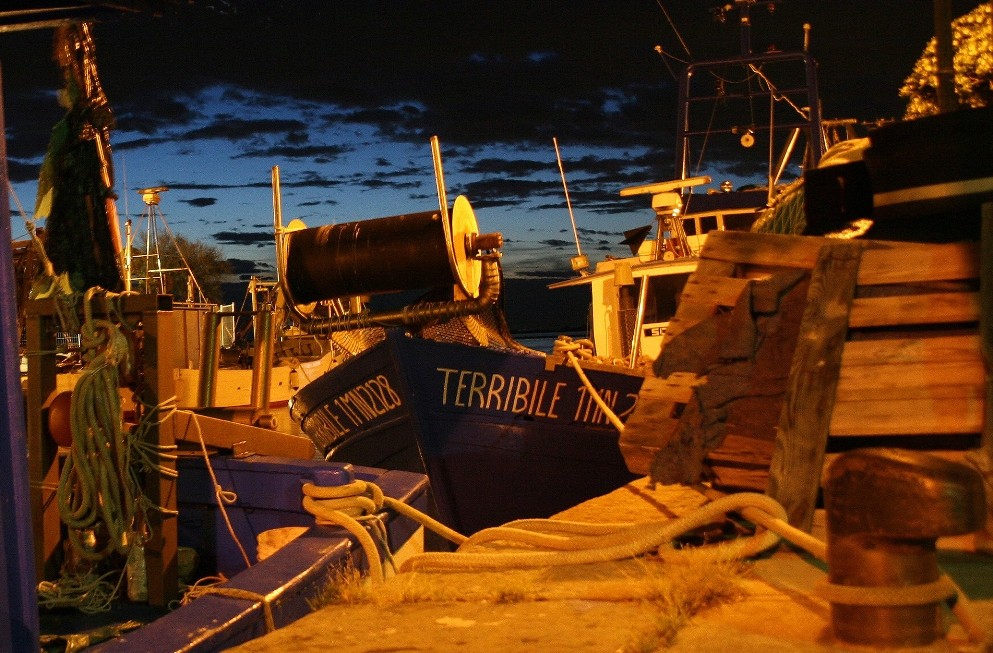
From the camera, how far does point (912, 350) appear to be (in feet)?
15.1

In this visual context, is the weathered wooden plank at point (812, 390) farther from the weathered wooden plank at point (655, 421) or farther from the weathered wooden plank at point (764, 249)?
the weathered wooden plank at point (655, 421)

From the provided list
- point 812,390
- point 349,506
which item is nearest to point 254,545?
point 349,506

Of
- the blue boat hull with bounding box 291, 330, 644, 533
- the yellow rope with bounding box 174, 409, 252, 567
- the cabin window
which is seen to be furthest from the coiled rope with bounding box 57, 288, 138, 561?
the cabin window

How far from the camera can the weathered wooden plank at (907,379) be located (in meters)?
4.46

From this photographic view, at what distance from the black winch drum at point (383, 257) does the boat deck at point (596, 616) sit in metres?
3.61

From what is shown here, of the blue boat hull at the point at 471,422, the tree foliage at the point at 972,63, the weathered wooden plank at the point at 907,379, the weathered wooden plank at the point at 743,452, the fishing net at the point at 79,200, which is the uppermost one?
the tree foliage at the point at 972,63

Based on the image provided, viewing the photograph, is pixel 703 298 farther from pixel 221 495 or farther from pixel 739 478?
pixel 221 495

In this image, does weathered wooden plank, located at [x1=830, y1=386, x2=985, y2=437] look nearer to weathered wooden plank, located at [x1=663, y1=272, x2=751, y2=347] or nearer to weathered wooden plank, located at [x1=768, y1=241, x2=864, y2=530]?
weathered wooden plank, located at [x1=768, y1=241, x2=864, y2=530]

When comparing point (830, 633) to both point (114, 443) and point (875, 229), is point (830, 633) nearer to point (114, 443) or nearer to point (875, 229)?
point (875, 229)

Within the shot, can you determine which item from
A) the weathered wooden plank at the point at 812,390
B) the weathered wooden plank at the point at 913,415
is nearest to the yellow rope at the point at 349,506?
the weathered wooden plank at the point at 812,390

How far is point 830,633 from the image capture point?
3.27 metres

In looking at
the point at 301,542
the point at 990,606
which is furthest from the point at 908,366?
the point at 301,542

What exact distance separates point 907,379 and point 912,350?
0.14 m

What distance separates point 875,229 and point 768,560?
1.91 meters
